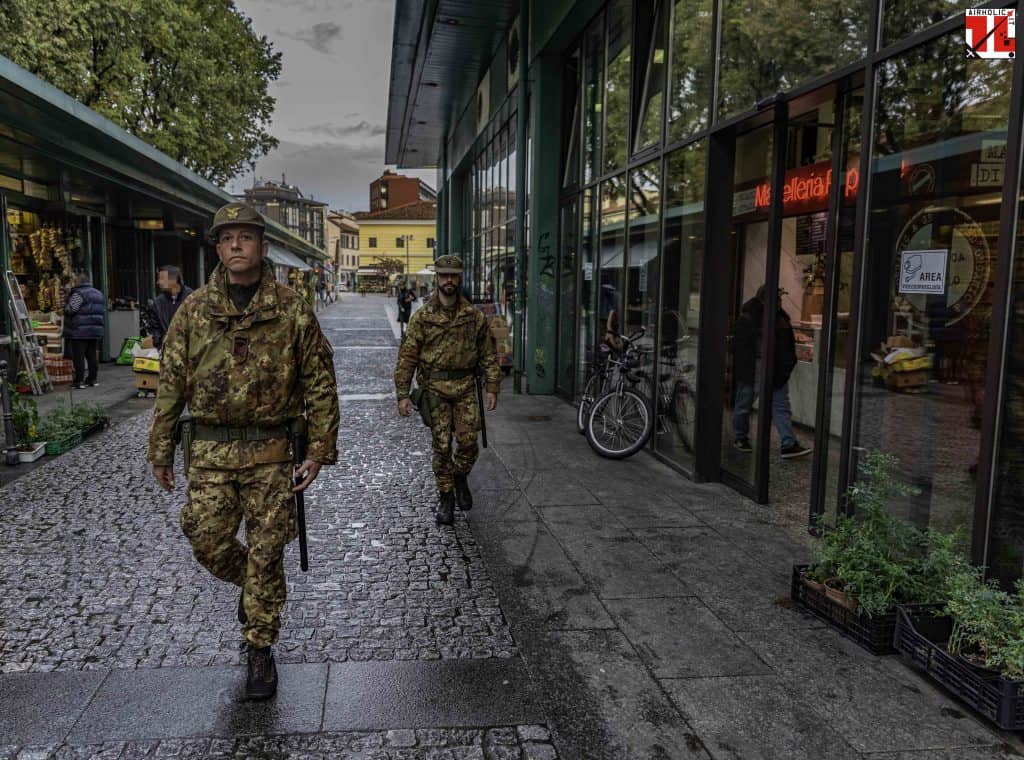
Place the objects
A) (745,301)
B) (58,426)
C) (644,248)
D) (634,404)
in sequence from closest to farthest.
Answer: (745,301) < (634,404) < (58,426) < (644,248)

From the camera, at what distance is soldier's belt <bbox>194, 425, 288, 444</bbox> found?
11.6ft

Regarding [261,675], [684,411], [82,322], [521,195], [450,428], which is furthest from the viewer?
[521,195]

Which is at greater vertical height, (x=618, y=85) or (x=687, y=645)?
(x=618, y=85)

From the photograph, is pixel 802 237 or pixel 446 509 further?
pixel 802 237

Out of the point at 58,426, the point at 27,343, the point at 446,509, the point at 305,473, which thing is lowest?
the point at 446,509

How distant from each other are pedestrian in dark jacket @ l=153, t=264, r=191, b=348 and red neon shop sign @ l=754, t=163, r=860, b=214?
22.8 feet

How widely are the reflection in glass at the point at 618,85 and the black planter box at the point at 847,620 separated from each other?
20.0 feet

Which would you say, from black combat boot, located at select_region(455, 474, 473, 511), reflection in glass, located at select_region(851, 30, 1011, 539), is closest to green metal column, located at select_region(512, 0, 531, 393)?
black combat boot, located at select_region(455, 474, 473, 511)

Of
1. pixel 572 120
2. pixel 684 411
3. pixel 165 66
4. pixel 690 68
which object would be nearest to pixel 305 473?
pixel 684 411

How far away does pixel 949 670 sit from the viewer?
3.47 m

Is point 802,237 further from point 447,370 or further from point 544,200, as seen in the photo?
point 544,200

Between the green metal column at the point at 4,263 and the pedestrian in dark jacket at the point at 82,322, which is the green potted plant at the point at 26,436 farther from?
the green metal column at the point at 4,263

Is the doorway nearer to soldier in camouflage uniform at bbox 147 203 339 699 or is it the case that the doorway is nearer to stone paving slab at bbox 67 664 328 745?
soldier in camouflage uniform at bbox 147 203 339 699

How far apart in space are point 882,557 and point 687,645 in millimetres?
1020
